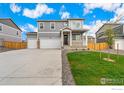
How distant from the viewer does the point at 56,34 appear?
83.1 ft

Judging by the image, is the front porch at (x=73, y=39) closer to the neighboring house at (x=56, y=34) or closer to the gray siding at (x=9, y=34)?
the neighboring house at (x=56, y=34)

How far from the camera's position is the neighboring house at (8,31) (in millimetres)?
25984

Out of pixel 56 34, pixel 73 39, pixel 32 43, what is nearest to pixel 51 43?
pixel 56 34

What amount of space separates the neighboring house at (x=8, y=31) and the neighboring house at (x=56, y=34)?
479 centimetres

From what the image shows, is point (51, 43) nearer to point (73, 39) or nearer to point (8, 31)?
point (73, 39)

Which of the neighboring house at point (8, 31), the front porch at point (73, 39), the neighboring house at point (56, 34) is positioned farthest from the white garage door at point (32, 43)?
the front porch at point (73, 39)

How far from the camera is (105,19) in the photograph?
34.1ft

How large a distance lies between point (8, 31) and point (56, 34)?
32.7 ft

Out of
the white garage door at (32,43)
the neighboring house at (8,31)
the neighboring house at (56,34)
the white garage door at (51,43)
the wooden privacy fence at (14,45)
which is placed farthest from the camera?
the wooden privacy fence at (14,45)

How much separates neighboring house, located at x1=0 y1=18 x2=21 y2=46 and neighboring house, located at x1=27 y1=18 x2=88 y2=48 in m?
4.79

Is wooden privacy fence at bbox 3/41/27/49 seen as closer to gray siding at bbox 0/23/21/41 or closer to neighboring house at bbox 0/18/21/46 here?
neighboring house at bbox 0/18/21/46

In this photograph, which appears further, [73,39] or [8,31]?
[8,31]
